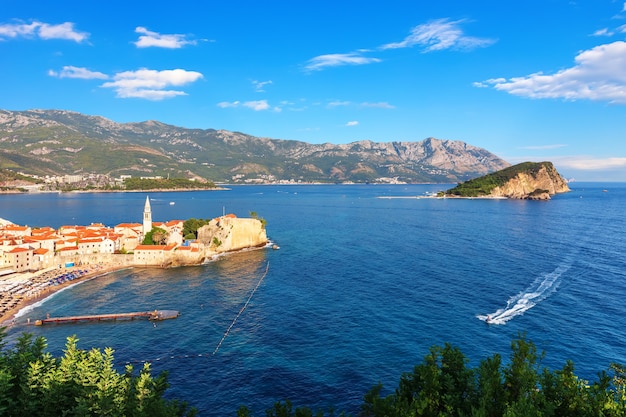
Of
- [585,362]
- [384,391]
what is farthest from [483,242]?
[384,391]

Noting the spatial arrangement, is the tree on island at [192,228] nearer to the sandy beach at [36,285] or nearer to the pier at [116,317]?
the sandy beach at [36,285]

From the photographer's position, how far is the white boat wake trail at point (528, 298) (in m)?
56.1

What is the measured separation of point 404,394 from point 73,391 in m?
23.9

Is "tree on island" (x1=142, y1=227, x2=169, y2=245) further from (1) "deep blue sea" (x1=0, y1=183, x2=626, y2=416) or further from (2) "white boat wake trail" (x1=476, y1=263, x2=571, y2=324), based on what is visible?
(2) "white boat wake trail" (x1=476, y1=263, x2=571, y2=324)

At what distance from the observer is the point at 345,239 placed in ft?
414

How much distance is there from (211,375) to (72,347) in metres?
17.4

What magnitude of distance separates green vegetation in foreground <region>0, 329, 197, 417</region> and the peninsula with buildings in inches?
1789

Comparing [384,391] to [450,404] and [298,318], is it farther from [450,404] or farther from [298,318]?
[298,318]

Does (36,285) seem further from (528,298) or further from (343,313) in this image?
(528,298)

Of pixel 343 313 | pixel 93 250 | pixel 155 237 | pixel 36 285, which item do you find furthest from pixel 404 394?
pixel 93 250

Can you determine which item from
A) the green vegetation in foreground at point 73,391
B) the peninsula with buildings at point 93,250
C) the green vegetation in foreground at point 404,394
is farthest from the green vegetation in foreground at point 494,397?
the peninsula with buildings at point 93,250

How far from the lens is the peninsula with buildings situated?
7988 cm

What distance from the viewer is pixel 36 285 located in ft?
258

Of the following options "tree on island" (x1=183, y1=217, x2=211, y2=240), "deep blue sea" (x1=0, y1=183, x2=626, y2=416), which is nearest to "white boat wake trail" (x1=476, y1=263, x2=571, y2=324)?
"deep blue sea" (x1=0, y1=183, x2=626, y2=416)
